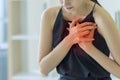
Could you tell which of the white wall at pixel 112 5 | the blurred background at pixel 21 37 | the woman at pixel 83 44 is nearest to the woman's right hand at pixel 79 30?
the woman at pixel 83 44

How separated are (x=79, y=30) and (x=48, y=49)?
0.15 meters

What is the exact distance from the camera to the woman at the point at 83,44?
858 millimetres

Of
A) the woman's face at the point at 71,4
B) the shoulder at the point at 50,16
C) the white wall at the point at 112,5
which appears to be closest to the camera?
the woman's face at the point at 71,4

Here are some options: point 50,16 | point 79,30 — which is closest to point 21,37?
point 50,16

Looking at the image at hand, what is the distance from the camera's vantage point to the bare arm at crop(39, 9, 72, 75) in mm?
885

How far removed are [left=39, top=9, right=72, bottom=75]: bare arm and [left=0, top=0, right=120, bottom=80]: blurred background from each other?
1397mm

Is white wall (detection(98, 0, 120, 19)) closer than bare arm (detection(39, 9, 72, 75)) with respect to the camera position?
No

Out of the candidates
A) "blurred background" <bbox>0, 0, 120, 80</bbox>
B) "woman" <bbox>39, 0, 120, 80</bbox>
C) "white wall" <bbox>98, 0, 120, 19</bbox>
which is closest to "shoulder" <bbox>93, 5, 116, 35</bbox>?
"woman" <bbox>39, 0, 120, 80</bbox>

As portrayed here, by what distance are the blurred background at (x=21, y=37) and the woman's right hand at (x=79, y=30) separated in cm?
148

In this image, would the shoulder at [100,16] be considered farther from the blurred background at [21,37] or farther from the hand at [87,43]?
the blurred background at [21,37]

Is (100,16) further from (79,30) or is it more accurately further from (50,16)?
(50,16)

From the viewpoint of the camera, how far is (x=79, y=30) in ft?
2.84

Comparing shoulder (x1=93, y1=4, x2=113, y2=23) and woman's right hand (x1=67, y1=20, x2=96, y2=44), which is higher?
shoulder (x1=93, y1=4, x2=113, y2=23)

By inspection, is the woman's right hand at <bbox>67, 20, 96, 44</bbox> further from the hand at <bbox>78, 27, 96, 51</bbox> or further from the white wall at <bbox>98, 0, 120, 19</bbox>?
the white wall at <bbox>98, 0, 120, 19</bbox>
